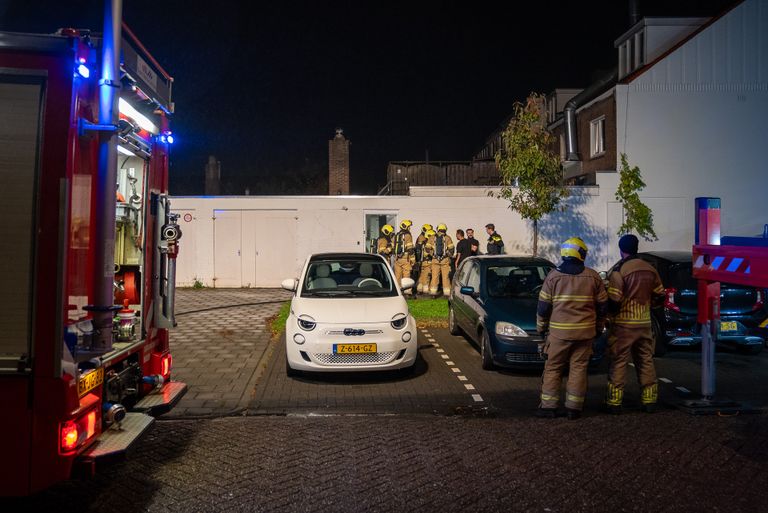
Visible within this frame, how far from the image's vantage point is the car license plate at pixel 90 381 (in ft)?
12.5

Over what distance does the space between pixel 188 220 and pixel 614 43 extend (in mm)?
17500

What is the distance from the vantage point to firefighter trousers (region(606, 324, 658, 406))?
661 cm

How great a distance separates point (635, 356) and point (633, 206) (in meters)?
14.7

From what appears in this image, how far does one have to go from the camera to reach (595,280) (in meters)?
6.45

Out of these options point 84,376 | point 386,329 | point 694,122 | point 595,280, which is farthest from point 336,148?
point 84,376

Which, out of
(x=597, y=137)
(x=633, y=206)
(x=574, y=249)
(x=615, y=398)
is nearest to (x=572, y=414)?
(x=615, y=398)

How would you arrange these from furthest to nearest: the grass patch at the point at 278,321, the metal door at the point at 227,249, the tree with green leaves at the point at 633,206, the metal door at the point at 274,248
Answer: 1. the metal door at the point at 274,248
2. the metal door at the point at 227,249
3. the tree with green leaves at the point at 633,206
4. the grass patch at the point at 278,321

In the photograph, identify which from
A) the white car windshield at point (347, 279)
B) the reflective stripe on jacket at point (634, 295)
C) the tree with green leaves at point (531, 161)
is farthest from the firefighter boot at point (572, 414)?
the tree with green leaves at point (531, 161)

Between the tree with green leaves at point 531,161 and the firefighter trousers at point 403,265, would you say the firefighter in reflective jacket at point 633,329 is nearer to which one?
the tree with green leaves at point 531,161

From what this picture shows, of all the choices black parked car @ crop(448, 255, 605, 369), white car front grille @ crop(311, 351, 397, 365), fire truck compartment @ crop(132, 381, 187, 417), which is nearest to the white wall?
black parked car @ crop(448, 255, 605, 369)

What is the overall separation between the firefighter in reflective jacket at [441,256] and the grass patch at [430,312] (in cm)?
91

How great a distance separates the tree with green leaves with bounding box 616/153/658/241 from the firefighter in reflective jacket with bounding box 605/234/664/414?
14212 mm

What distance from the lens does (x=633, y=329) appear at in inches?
262

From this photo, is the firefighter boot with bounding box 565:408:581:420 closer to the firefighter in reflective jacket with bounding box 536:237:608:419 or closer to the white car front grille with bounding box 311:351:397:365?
the firefighter in reflective jacket with bounding box 536:237:608:419
